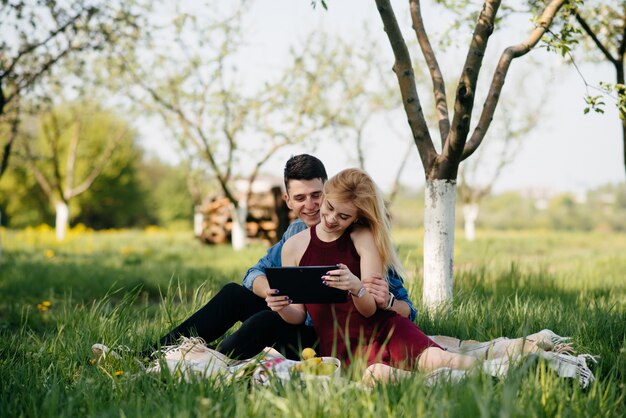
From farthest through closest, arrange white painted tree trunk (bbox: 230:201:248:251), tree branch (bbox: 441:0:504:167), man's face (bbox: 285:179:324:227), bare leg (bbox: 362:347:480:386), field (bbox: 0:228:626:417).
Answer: white painted tree trunk (bbox: 230:201:248:251) < tree branch (bbox: 441:0:504:167) < man's face (bbox: 285:179:324:227) < bare leg (bbox: 362:347:480:386) < field (bbox: 0:228:626:417)

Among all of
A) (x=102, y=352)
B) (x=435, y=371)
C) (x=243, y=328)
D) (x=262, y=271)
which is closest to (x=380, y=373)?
(x=435, y=371)

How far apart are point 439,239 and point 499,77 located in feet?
4.52

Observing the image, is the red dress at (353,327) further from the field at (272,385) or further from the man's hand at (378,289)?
the field at (272,385)

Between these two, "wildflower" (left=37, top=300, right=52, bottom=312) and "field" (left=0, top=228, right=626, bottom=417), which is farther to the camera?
"wildflower" (left=37, top=300, right=52, bottom=312)

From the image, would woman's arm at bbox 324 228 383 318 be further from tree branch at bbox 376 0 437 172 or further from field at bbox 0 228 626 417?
tree branch at bbox 376 0 437 172

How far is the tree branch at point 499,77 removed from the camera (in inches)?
215

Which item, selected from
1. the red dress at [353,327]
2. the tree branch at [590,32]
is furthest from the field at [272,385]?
the tree branch at [590,32]

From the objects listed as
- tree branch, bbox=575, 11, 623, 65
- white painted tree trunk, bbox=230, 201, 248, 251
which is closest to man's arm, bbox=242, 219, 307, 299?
tree branch, bbox=575, 11, 623, 65

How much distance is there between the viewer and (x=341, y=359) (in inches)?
147

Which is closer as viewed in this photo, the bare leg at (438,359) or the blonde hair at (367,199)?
the bare leg at (438,359)

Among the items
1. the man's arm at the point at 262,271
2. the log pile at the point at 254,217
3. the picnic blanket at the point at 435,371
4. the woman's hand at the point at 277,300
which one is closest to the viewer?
the picnic blanket at the point at 435,371

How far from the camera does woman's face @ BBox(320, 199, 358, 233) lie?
3.66 meters

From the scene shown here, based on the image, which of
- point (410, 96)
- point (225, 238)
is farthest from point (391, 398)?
point (225, 238)

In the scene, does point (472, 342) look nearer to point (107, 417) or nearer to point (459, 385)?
point (459, 385)
